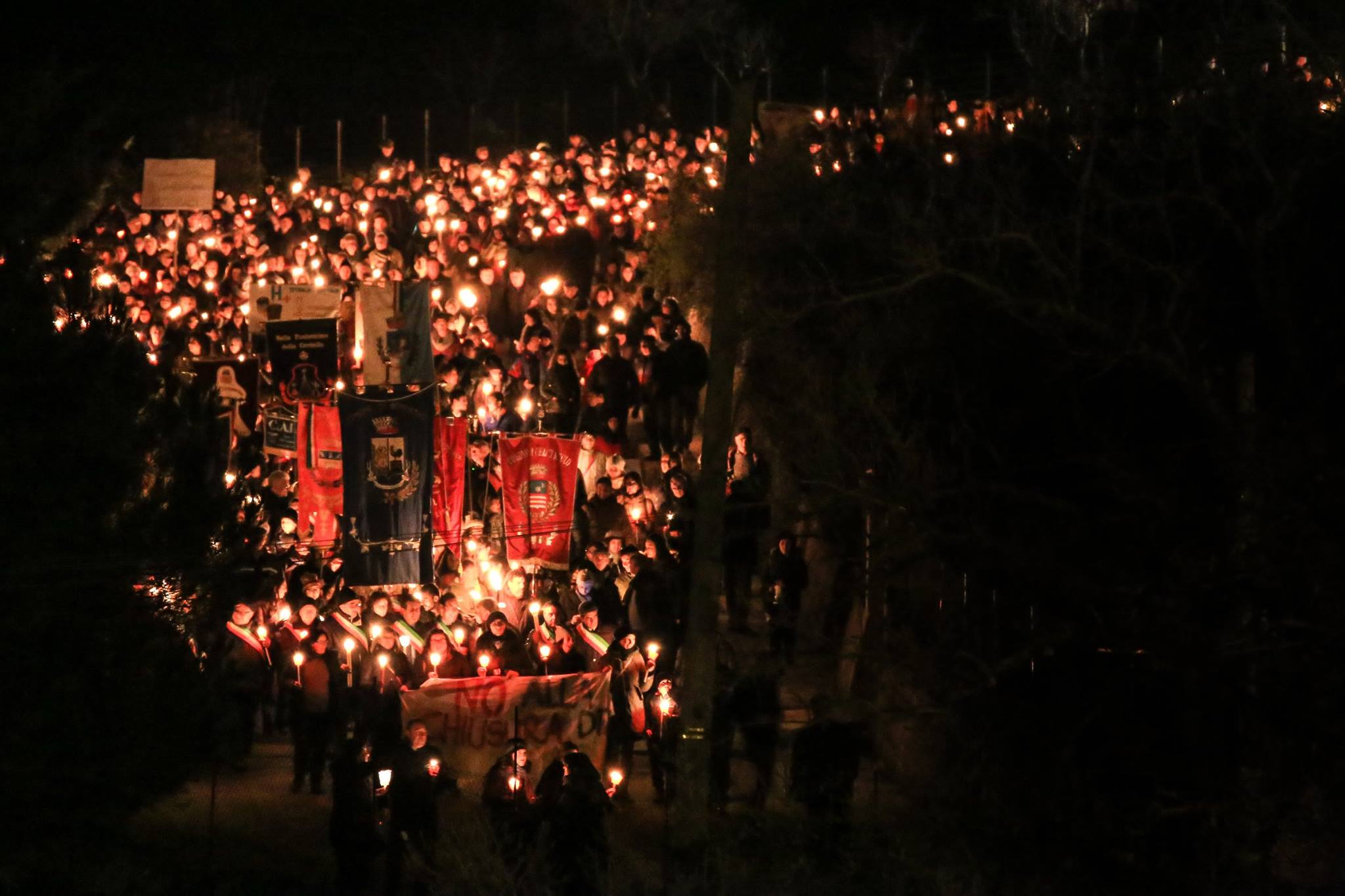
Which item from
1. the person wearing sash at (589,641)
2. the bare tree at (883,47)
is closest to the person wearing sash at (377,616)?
the person wearing sash at (589,641)

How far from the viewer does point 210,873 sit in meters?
12.7

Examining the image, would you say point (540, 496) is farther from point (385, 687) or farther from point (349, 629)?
point (385, 687)

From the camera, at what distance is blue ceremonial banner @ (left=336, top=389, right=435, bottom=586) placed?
17125 mm

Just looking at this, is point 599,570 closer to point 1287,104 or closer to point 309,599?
point 309,599

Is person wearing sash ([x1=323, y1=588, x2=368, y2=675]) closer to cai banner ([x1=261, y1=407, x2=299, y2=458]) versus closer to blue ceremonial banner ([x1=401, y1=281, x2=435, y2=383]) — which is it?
cai banner ([x1=261, y1=407, x2=299, y2=458])

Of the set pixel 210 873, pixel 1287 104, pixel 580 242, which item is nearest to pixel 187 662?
pixel 210 873

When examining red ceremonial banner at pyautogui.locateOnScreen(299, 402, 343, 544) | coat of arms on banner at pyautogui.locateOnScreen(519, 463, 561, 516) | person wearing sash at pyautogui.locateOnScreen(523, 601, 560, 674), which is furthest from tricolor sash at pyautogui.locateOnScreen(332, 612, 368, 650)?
coat of arms on banner at pyautogui.locateOnScreen(519, 463, 561, 516)

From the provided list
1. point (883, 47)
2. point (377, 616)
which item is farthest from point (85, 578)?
point (883, 47)

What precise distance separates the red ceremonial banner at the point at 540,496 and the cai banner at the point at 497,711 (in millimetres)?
3076

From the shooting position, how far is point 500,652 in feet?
51.0

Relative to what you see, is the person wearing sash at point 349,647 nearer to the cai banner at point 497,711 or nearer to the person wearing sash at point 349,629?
the person wearing sash at point 349,629

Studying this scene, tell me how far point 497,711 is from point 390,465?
11.1 ft

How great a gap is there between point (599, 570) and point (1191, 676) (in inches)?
246

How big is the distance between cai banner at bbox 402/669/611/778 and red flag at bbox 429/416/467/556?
3.24 meters
